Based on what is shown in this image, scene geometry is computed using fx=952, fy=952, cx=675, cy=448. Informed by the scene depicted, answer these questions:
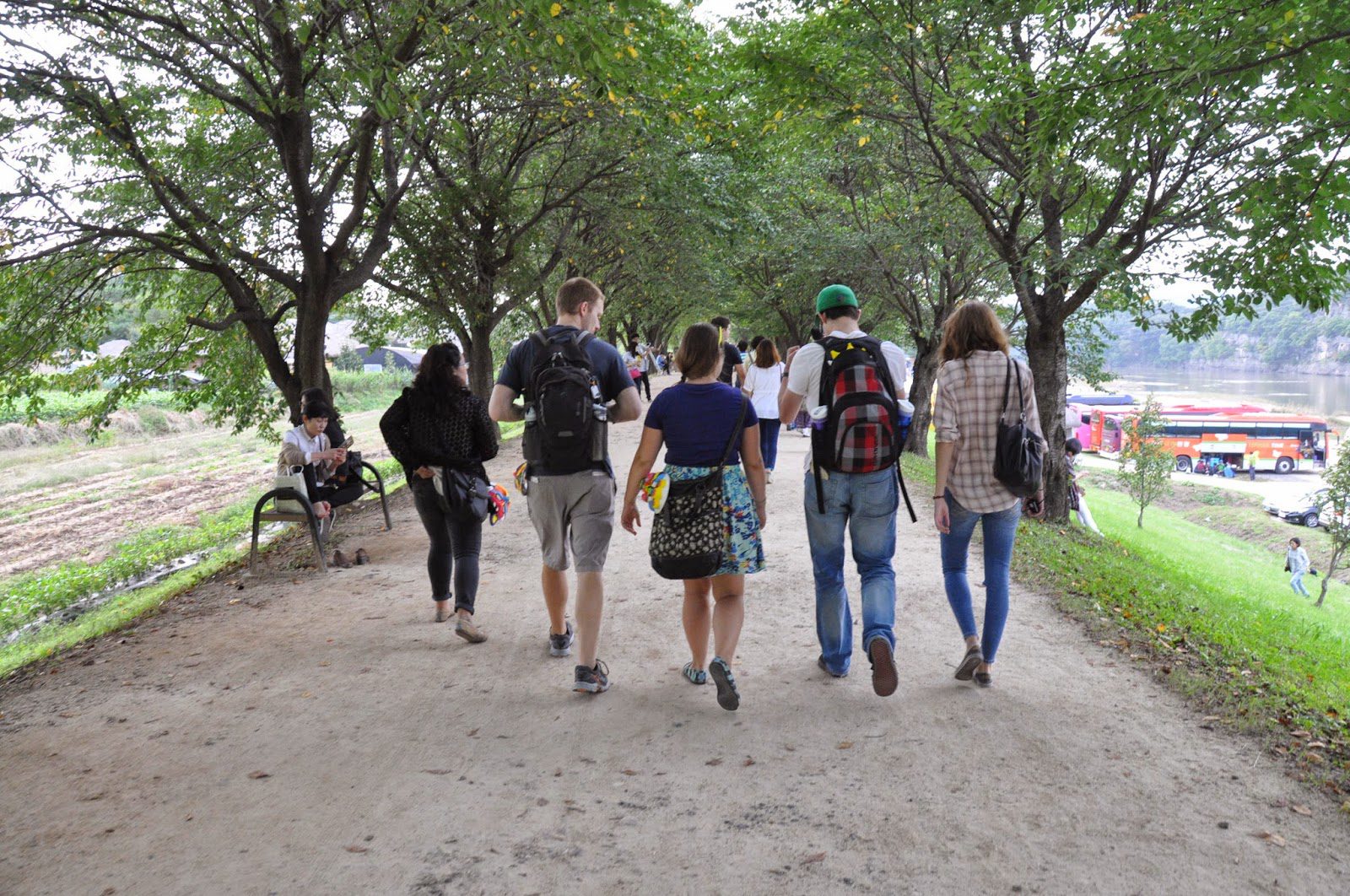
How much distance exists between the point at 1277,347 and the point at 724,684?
539 ft

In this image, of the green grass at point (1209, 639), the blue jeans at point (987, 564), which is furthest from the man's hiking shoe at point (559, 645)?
the green grass at point (1209, 639)

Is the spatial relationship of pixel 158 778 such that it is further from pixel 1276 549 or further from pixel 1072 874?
pixel 1276 549

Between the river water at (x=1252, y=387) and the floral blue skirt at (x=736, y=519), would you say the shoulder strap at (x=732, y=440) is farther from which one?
the river water at (x=1252, y=387)

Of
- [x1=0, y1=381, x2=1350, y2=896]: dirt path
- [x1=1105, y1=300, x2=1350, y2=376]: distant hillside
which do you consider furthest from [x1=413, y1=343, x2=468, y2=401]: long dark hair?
[x1=1105, y1=300, x2=1350, y2=376]: distant hillside

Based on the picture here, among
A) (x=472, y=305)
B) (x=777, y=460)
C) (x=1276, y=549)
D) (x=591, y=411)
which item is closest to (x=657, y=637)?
(x=591, y=411)

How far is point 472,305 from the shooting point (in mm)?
16312

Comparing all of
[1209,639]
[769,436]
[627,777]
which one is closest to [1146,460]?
[769,436]

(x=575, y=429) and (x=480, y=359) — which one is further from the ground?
(x=480, y=359)

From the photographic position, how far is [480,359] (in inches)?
699

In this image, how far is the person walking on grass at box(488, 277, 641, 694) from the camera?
14.4 ft

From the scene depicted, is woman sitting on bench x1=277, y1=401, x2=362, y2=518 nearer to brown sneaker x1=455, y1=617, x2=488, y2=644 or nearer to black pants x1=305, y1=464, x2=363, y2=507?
black pants x1=305, y1=464, x2=363, y2=507

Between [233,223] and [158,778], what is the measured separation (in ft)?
28.7

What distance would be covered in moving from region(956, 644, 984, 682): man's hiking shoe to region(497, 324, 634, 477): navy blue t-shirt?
1.97m

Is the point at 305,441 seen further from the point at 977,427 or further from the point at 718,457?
the point at 977,427
